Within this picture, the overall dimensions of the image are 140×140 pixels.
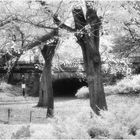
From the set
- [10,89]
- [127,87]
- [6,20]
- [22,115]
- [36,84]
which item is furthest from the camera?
[36,84]

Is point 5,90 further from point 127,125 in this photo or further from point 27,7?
point 127,125

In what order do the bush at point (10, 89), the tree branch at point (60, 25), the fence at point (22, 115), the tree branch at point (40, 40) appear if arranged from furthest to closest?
the bush at point (10, 89)
the fence at point (22, 115)
the tree branch at point (40, 40)
the tree branch at point (60, 25)

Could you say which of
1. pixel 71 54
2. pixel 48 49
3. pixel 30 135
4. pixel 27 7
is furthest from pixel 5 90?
pixel 30 135

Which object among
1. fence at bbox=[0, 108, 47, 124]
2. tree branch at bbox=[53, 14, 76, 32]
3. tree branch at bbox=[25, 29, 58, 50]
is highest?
tree branch at bbox=[53, 14, 76, 32]

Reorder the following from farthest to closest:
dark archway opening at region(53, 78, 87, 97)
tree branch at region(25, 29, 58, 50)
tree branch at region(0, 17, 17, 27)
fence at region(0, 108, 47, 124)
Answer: dark archway opening at region(53, 78, 87, 97), fence at region(0, 108, 47, 124), tree branch at region(25, 29, 58, 50), tree branch at region(0, 17, 17, 27)

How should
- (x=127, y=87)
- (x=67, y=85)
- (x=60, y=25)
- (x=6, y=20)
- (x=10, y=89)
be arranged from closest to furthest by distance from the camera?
(x=6, y=20), (x=60, y=25), (x=127, y=87), (x=10, y=89), (x=67, y=85)

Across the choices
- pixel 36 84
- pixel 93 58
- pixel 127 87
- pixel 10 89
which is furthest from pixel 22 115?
pixel 36 84

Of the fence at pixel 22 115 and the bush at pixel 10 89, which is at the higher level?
the bush at pixel 10 89

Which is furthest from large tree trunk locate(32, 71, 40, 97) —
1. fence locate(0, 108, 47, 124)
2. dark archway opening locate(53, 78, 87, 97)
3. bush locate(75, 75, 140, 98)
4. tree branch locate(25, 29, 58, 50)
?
tree branch locate(25, 29, 58, 50)

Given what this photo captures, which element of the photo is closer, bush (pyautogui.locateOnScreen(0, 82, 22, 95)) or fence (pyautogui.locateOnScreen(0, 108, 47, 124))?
fence (pyautogui.locateOnScreen(0, 108, 47, 124))

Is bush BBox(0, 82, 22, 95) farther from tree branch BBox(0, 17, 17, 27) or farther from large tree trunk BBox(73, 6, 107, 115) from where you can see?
tree branch BBox(0, 17, 17, 27)

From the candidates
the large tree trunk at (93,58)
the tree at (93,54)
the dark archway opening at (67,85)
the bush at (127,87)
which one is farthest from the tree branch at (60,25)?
the dark archway opening at (67,85)

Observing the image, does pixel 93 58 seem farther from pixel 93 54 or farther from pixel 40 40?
pixel 40 40

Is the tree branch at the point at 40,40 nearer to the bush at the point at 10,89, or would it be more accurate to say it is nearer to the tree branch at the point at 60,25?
the tree branch at the point at 60,25
